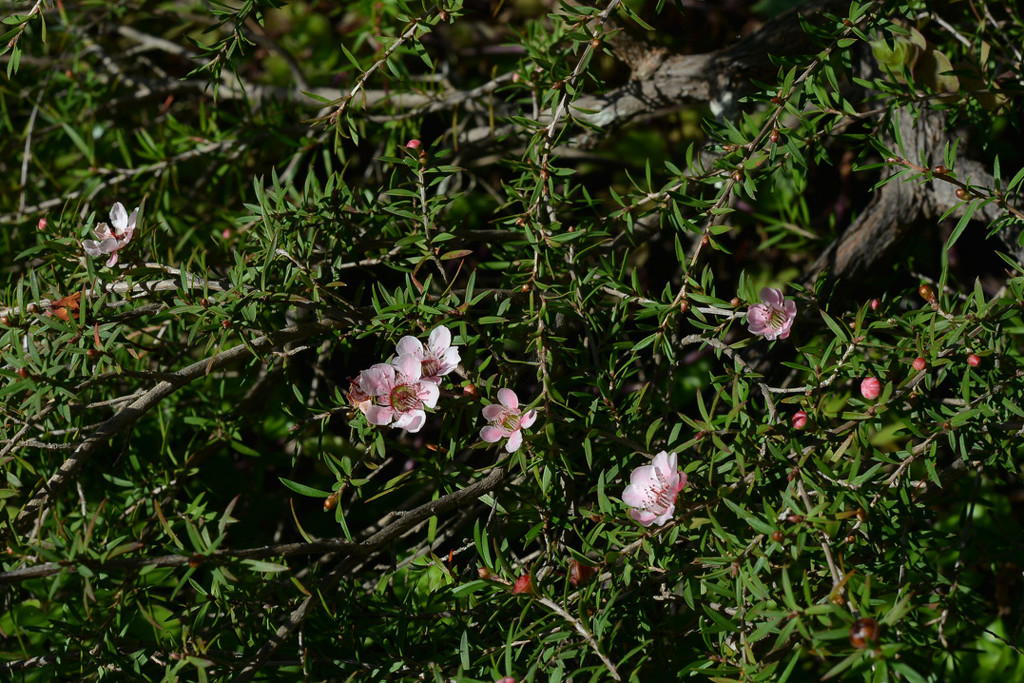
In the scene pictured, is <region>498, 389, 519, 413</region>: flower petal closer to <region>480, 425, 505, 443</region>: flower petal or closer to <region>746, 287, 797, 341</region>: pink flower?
<region>480, 425, 505, 443</region>: flower petal

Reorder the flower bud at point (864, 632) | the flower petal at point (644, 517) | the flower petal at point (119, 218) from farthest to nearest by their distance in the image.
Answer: the flower petal at point (119, 218), the flower petal at point (644, 517), the flower bud at point (864, 632)

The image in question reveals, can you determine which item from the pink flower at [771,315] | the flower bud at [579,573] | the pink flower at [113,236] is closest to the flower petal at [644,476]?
the flower bud at [579,573]

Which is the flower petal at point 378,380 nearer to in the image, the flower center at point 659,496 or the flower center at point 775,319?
the flower center at point 659,496

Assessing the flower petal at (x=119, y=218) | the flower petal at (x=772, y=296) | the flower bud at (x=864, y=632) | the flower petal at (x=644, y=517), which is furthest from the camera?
the flower petal at (x=119, y=218)

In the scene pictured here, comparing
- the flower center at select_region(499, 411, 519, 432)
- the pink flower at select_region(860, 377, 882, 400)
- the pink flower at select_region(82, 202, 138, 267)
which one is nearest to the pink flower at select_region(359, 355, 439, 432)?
the flower center at select_region(499, 411, 519, 432)

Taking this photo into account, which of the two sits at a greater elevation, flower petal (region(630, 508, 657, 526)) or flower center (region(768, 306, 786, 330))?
flower center (region(768, 306, 786, 330))

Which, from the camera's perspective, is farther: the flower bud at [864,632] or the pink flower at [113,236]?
the pink flower at [113,236]

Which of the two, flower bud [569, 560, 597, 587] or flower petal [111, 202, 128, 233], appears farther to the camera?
flower petal [111, 202, 128, 233]

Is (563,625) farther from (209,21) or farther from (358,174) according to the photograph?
(209,21)

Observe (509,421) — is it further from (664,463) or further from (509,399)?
(664,463)
